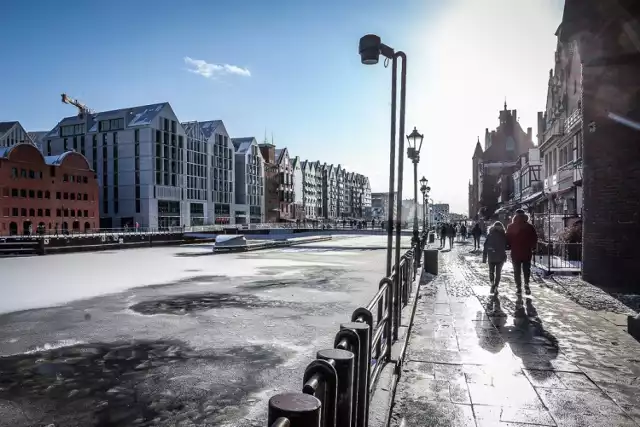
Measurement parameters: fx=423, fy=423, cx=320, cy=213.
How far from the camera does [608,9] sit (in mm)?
11727

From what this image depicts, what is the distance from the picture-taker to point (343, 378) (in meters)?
2.57

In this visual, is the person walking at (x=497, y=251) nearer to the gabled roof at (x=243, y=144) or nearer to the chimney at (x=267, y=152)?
the gabled roof at (x=243, y=144)

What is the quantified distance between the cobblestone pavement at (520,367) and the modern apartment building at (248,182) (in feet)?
272

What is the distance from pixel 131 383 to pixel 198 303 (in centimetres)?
512

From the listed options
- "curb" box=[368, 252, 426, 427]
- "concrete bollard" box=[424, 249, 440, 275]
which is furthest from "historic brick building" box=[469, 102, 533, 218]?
"curb" box=[368, 252, 426, 427]

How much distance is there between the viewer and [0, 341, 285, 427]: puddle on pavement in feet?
14.3

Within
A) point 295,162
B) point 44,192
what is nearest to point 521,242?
point 44,192

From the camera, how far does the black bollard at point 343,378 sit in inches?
99.3

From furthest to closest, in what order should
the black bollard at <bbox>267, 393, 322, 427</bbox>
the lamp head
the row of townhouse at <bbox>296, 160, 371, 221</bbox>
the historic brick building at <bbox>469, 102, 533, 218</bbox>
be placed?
the row of townhouse at <bbox>296, 160, 371, 221</bbox>
the historic brick building at <bbox>469, 102, 533, 218</bbox>
the lamp head
the black bollard at <bbox>267, 393, 322, 427</bbox>

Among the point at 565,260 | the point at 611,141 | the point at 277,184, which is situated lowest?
the point at 565,260

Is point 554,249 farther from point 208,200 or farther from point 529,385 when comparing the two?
point 208,200

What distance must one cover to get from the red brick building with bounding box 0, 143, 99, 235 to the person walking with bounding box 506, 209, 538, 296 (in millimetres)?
50123

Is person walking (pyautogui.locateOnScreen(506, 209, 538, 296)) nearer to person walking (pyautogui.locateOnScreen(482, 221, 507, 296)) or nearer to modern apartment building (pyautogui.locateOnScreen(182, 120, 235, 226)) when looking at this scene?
person walking (pyautogui.locateOnScreen(482, 221, 507, 296))

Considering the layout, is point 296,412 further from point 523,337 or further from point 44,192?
point 44,192
